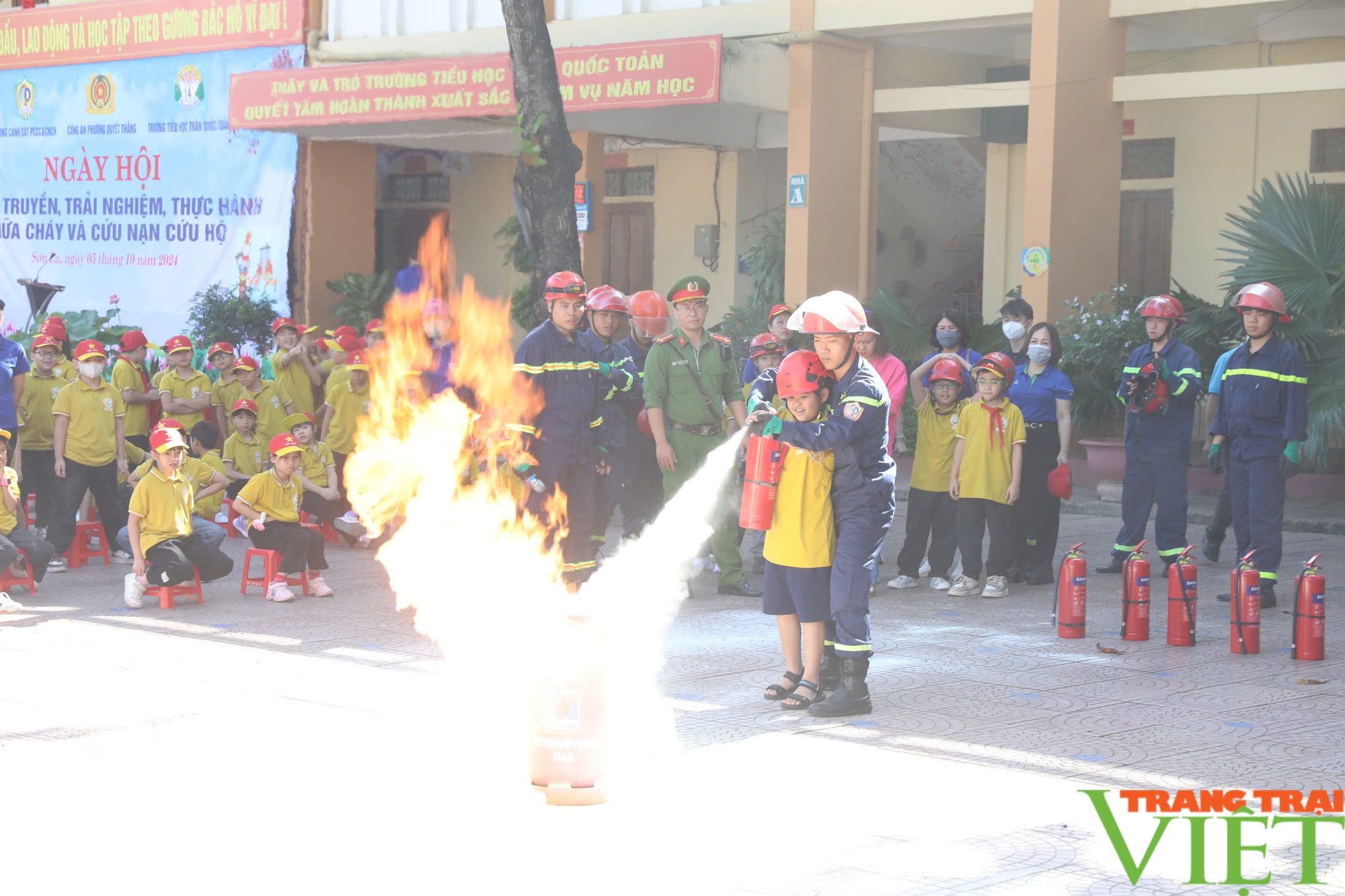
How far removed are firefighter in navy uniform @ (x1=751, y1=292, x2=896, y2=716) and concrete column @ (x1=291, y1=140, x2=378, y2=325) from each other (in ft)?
47.2

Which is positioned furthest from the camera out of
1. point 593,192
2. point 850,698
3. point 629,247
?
point 629,247

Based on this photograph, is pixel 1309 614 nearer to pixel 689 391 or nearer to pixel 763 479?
pixel 763 479

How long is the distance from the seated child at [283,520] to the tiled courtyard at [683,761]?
0.68m

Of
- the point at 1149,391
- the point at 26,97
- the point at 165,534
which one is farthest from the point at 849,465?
the point at 26,97

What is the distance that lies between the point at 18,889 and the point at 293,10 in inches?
694

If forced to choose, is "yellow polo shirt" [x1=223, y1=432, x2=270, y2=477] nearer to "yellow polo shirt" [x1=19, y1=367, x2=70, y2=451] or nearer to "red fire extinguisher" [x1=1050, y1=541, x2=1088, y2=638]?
"yellow polo shirt" [x1=19, y1=367, x2=70, y2=451]

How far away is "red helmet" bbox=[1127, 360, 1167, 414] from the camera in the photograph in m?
10.5

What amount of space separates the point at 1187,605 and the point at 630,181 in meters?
14.3

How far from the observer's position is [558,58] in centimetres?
1609

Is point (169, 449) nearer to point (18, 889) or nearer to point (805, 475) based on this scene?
point (805, 475)

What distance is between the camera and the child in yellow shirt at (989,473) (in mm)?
10289

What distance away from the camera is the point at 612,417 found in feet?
31.4

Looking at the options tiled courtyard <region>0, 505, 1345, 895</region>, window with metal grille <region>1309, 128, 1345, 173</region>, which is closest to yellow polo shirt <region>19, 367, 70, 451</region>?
tiled courtyard <region>0, 505, 1345, 895</region>

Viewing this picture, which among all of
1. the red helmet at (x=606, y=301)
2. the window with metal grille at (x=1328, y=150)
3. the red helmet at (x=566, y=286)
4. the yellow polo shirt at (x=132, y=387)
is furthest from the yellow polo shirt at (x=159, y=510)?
the window with metal grille at (x=1328, y=150)
